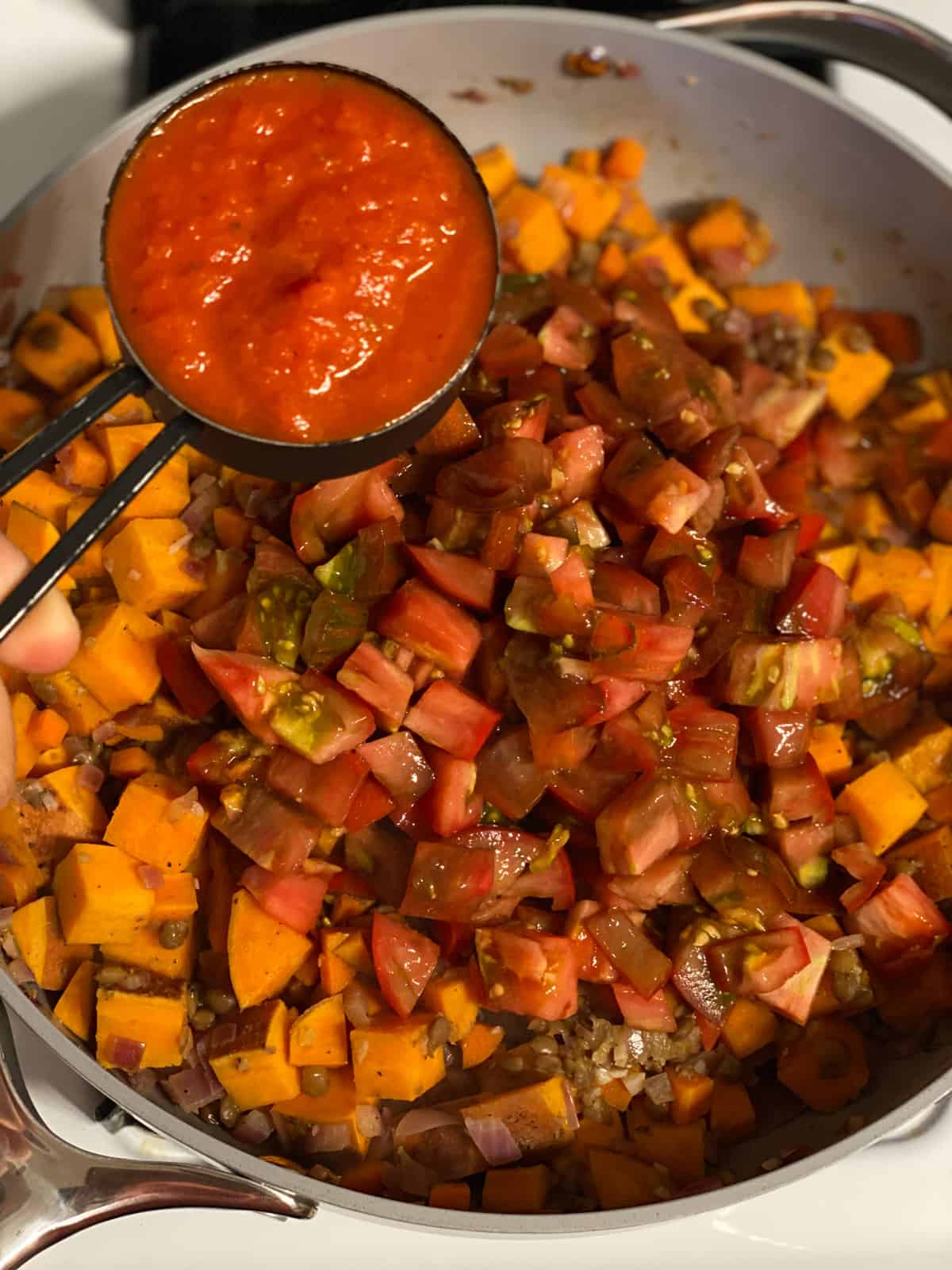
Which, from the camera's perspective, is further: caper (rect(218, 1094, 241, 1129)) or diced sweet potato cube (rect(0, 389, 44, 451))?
diced sweet potato cube (rect(0, 389, 44, 451))

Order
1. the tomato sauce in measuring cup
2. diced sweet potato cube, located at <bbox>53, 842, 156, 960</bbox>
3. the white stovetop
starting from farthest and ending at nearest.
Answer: the white stovetop, diced sweet potato cube, located at <bbox>53, 842, 156, 960</bbox>, the tomato sauce in measuring cup

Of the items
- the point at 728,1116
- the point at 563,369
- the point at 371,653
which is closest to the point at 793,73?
the point at 563,369

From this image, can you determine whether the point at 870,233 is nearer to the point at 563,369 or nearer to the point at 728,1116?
the point at 563,369

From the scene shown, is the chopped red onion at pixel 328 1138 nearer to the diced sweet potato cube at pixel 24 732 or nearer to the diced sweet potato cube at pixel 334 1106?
the diced sweet potato cube at pixel 334 1106

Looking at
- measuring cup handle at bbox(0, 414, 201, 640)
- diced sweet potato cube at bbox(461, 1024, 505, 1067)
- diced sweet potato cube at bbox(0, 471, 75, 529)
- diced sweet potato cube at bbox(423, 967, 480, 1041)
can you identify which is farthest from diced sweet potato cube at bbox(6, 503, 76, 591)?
diced sweet potato cube at bbox(461, 1024, 505, 1067)

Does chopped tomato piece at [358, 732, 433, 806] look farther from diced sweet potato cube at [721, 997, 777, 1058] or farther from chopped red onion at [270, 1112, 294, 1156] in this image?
diced sweet potato cube at [721, 997, 777, 1058]

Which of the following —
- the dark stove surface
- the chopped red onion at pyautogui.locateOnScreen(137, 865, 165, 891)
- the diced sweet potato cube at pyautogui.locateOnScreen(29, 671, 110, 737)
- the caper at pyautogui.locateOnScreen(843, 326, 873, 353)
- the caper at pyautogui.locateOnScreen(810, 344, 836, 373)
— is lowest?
the chopped red onion at pyautogui.locateOnScreen(137, 865, 165, 891)

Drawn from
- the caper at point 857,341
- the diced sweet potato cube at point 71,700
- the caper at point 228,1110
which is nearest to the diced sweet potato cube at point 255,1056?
the caper at point 228,1110
